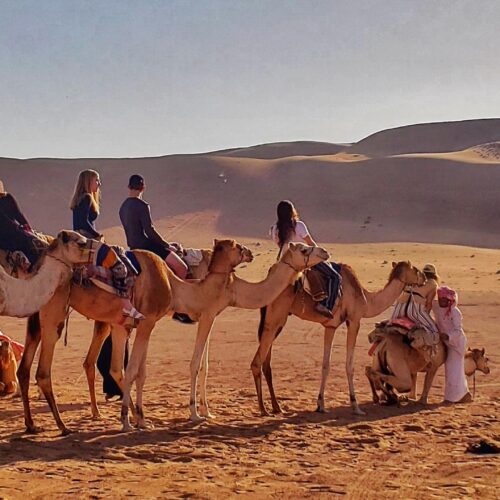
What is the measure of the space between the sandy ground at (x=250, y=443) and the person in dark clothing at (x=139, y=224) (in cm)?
186

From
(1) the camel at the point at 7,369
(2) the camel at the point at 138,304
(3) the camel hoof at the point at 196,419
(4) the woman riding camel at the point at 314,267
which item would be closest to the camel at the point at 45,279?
(2) the camel at the point at 138,304

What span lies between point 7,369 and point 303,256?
404cm

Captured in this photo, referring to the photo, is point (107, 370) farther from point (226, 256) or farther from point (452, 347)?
point (452, 347)

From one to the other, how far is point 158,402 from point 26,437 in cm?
238

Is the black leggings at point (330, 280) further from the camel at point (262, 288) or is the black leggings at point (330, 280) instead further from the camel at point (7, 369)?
the camel at point (7, 369)

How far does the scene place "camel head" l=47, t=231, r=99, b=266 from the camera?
7359mm

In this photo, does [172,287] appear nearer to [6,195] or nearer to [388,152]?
[6,195]

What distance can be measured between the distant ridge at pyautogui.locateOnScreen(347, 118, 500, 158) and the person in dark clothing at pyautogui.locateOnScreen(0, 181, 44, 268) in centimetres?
12065

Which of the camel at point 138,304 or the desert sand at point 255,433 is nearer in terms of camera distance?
the desert sand at point 255,433

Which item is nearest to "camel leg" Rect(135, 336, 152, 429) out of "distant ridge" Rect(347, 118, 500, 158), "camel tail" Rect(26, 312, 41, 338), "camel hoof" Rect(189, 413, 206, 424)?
"camel hoof" Rect(189, 413, 206, 424)

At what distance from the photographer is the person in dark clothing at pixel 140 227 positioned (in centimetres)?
877

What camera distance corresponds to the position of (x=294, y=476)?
20.8 ft

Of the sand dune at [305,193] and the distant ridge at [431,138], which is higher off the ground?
the distant ridge at [431,138]

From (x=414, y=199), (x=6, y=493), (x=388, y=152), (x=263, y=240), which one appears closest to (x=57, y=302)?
(x=6, y=493)
